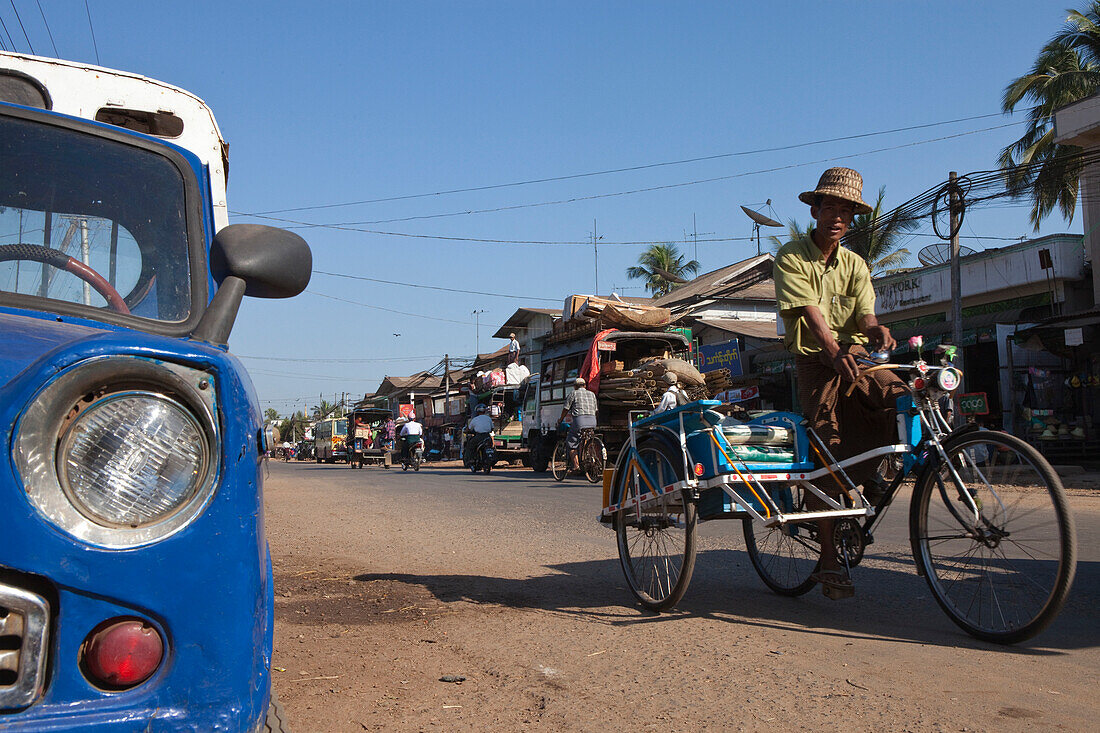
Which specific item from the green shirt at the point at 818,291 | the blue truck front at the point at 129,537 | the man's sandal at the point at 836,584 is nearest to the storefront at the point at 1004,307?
the green shirt at the point at 818,291

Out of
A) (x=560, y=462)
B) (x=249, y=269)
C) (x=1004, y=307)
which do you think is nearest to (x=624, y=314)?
(x=560, y=462)

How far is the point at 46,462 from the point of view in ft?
4.71

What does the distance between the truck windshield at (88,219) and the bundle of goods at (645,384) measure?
1218 cm

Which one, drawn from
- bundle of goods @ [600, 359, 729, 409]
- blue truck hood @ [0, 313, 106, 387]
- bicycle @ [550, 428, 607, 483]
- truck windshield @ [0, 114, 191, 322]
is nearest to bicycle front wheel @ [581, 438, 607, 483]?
bicycle @ [550, 428, 607, 483]

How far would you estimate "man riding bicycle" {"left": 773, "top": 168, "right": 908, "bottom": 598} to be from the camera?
4094 millimetres

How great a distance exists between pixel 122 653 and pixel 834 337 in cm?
351

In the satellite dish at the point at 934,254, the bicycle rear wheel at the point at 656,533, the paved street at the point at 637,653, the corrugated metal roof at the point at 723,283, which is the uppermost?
the corrugated metal roof at the point at 723,283

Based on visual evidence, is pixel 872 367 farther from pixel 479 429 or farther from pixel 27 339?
pixel 479 429

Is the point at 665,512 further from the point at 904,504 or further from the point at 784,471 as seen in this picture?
the point at 904,504

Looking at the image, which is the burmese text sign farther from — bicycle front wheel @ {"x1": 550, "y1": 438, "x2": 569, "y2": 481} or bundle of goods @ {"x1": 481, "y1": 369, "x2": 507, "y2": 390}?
bicycle front wheel @ {"x1": 550, "y1": 438, "x2": 569, "y2": 481}

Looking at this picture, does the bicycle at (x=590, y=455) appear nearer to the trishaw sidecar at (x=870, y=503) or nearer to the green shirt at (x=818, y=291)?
the trishaw sidecar at (x=870, y=503)

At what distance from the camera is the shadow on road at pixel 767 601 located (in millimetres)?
3842

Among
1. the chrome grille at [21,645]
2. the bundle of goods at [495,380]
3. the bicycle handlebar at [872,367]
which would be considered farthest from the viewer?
the bundle of goods at [495,380]

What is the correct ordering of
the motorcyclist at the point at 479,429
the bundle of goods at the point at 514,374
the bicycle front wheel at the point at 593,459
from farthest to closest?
the bundle of goods at the point at 514,374, the motorcyclist at the point at 479,429, the bicycle front wheel at the point at 593,459
